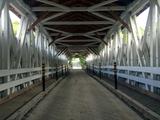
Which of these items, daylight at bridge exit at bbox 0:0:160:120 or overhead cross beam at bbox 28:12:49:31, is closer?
daylight at bridge exit at bbox 0:0:160:120

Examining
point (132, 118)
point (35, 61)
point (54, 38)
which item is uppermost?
point (54, 38)

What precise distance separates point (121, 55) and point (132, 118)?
12.0 m

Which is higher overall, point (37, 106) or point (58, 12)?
point (58, 12)

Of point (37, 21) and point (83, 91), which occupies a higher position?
point (37, 21)

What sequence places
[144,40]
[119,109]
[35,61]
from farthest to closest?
1. [35,61]
2. [144,40]
3. [119,109]

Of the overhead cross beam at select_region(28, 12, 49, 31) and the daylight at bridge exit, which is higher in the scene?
the overhead cross beam at select_region(28, 12, 49, 31)

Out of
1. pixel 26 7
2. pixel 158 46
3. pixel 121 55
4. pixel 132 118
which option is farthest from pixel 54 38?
pixel 132 118

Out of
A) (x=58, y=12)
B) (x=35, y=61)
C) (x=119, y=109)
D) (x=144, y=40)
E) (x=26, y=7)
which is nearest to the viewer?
(x=119, y=109)

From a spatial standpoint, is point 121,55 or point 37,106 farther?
point 121,55

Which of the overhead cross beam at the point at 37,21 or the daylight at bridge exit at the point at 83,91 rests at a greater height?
the overhead cross beam at the point at 37,21

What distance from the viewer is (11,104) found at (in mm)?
9547

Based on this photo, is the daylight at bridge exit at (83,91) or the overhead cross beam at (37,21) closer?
the daylight at bridge exit at (83,91)

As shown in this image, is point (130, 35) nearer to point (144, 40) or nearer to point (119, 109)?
point (144, 40)

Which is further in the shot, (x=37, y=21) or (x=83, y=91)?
(x=37, y=21)
